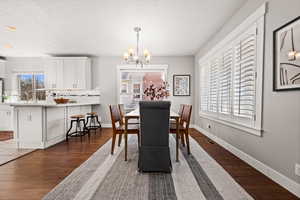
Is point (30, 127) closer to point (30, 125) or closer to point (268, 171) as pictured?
point (30, 125)

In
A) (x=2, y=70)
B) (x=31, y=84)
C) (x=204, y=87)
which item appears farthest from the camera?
(x=31, y=84)

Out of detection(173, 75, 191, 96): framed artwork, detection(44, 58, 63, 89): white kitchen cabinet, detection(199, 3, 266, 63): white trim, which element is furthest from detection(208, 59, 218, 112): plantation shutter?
detection(44, 58, 63, 89): white kitchen cabinet

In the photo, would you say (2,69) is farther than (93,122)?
Yes

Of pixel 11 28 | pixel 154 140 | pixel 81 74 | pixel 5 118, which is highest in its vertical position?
pixel 11 28

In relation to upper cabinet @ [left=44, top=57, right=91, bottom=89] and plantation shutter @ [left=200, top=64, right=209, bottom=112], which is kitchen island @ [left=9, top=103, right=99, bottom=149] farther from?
plantation shutter @ [left=200, top=64, right=209, bottom=112]

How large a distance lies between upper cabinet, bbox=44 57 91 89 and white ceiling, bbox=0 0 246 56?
1.94 feet

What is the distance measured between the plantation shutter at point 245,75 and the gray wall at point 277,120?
263 mm

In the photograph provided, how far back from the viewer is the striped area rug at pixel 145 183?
1708 mm

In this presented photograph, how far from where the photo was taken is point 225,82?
3436 mm

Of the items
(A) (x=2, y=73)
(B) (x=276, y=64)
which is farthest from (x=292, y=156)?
(A) (x=2, y=73)

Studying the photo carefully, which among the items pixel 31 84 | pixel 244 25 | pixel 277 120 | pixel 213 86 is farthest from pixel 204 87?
pixel 31 84

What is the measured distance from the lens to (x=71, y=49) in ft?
17.1

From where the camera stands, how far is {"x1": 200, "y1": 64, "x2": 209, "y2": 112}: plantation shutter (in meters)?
4.63

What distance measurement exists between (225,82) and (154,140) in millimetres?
2082
